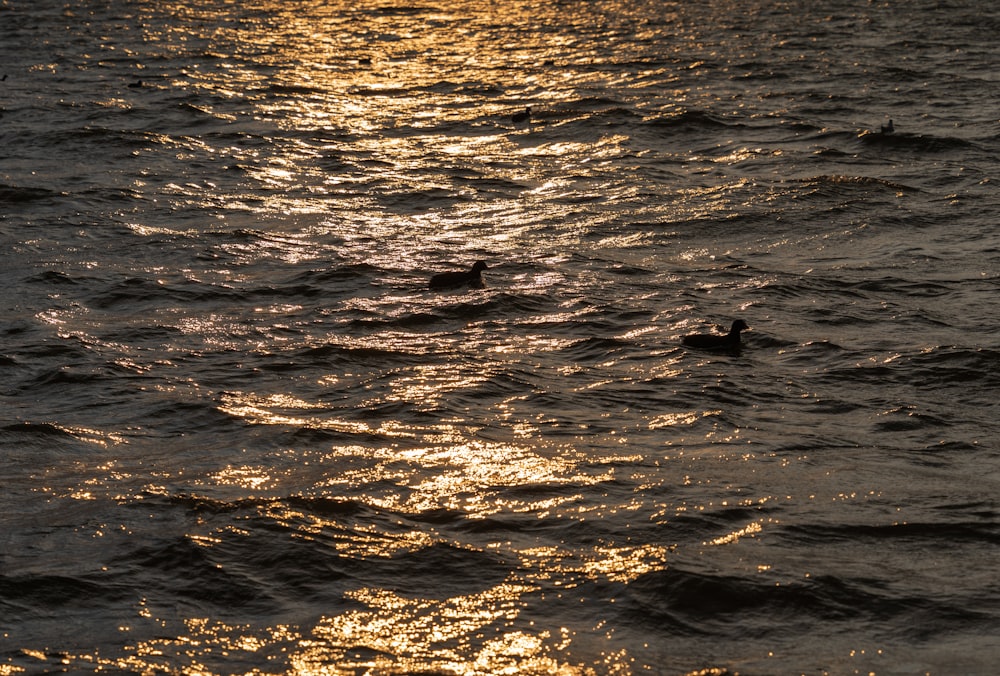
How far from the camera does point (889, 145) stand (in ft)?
76.3

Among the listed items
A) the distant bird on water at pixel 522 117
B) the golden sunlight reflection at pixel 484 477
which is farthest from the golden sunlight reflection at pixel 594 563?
the distant bird on water at pixel 522 117

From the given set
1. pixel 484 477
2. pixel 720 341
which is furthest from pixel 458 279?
pixel 484 477

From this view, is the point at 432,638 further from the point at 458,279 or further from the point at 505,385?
the point at 458,279

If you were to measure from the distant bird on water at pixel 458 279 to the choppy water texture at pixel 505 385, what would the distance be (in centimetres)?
16

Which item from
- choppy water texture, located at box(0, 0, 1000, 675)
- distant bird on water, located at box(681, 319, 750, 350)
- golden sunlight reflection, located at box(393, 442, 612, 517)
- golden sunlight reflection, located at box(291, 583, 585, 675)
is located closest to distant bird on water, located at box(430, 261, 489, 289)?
choppy water texture, located at box(0, 0, 1000, 675)

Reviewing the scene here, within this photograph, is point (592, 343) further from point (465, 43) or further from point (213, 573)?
point (465, 43)

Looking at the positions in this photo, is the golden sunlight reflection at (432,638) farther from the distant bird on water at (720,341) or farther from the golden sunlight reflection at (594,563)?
the distant bird on water at (720,341)

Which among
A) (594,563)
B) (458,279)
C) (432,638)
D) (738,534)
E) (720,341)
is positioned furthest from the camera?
(458,279)

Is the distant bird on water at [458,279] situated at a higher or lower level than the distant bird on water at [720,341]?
higher

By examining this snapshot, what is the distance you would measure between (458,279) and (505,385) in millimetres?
3247

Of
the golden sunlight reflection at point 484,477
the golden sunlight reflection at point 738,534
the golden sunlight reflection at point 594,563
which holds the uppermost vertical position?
the golden sunlight reflection at point 484,477

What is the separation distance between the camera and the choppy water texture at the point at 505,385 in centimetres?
872

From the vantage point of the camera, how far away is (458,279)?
1587 centimetres

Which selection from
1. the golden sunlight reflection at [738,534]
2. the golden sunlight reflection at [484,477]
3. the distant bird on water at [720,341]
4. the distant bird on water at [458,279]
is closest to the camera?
the golden sunlight reflection at [738,534]
